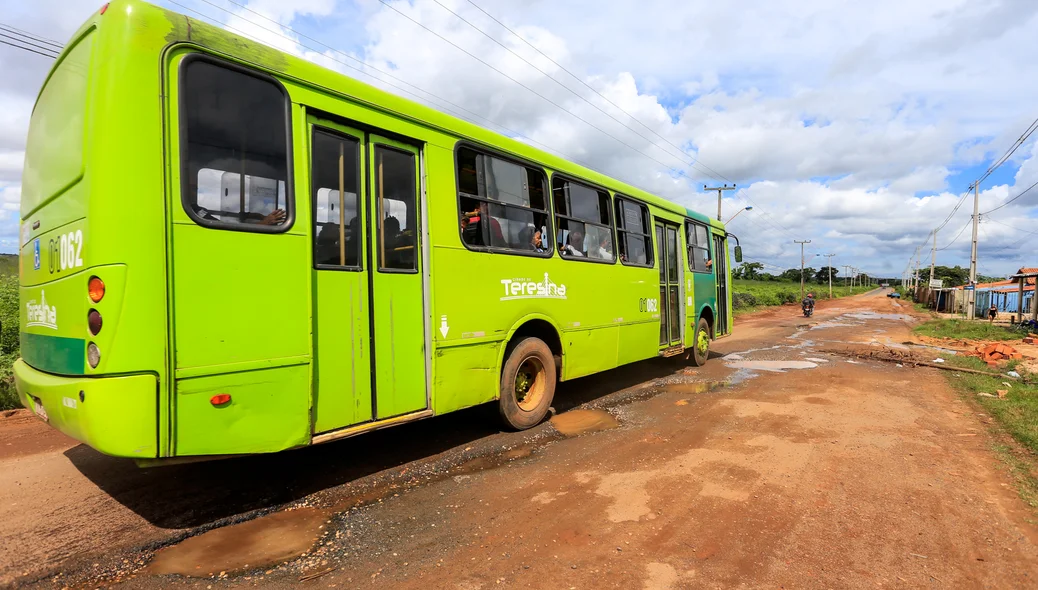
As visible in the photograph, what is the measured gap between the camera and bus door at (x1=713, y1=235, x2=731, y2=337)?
11.5m

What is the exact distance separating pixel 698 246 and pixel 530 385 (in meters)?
5.92

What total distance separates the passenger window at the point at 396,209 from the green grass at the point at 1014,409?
5.19 meters

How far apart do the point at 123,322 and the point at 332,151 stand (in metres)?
1.77

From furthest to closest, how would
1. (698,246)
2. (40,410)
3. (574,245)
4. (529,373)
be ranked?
(698,246), (574,245), (529,373), (40,410)

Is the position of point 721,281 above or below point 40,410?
above

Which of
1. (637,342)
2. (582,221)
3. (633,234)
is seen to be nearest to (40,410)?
(582,221)

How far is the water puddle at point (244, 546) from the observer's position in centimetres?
298

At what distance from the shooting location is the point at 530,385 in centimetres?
611

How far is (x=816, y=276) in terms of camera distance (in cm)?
12962

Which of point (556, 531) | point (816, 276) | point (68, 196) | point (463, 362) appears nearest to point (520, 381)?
point (463, 362)

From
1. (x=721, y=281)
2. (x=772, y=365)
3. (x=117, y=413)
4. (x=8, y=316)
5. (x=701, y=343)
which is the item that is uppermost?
(x=721, y=281)

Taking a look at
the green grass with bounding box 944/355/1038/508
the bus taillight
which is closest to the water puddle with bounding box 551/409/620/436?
the green grass with bounding box 944/355/1038/508

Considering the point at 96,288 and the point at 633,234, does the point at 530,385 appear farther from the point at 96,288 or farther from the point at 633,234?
the point at 96,288

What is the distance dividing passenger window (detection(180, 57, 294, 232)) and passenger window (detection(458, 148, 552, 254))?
1.78 meters
